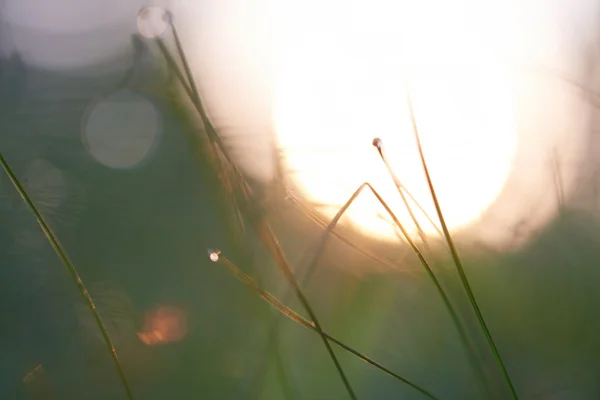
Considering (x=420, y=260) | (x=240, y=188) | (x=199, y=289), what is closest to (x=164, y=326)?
(x=199, y=289)

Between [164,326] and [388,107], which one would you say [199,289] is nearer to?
[164,326]

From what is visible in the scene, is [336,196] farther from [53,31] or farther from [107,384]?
[53,31]

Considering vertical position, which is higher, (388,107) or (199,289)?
(388,107)

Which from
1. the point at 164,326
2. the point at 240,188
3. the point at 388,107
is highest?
the point at 388,107

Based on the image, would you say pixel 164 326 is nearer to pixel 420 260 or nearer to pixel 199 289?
pixel 199 289

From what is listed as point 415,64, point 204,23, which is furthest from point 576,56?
point 204,23

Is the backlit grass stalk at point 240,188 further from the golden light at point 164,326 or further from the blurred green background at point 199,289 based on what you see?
the golden light at point 164,326

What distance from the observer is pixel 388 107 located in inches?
23.9

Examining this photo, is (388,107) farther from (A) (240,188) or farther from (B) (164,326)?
(B) (164,326)

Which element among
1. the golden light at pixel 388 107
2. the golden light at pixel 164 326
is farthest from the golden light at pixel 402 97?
the golden light at pixel 164 326

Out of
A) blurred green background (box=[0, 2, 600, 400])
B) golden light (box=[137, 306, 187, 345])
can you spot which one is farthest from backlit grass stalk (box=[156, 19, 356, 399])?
golden light (box=[137, 306, 187, 345])

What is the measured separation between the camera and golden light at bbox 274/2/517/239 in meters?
0.61

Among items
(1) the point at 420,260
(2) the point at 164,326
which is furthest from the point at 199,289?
(1) the point at 420,260

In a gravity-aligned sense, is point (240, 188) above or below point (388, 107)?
below
